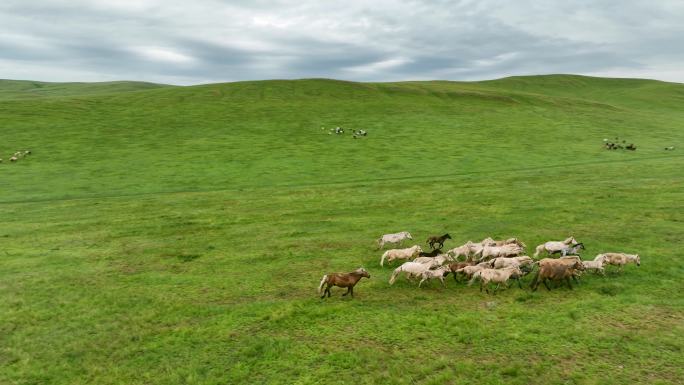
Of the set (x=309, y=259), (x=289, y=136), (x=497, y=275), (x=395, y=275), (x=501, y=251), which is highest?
(x=289, y=136)

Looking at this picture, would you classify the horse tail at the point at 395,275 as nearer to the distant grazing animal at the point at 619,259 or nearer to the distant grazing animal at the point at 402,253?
the distant grazing animal at the point at 402,253

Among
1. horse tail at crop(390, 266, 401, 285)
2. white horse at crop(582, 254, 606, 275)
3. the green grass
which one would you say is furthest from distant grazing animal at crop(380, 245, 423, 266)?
white horse at crop(582, 254, 606, 275)

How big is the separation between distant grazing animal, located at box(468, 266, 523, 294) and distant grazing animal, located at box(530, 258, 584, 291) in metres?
0.55

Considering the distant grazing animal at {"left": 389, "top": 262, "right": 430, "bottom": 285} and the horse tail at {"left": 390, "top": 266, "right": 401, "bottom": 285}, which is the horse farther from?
the horse tail at {"left": 390, "top": 266, "right": 401, "bottom": 285}

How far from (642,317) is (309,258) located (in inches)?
440

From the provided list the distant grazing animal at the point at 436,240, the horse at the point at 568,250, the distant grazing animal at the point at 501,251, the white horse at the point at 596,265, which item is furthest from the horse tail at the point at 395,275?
the horse at the point at 568,250

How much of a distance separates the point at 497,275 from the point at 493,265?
1.46 m

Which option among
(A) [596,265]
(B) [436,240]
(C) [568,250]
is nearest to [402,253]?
(B) [436,240]

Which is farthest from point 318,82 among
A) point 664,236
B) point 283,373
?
point 283,373

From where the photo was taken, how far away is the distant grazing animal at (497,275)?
13.6m

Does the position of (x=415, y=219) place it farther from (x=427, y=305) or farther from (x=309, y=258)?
(x=427, y=305)

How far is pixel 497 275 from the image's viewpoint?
1369cm

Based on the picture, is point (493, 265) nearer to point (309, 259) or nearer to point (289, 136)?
point (309, 259)

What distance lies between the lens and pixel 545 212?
2431 centimetres
